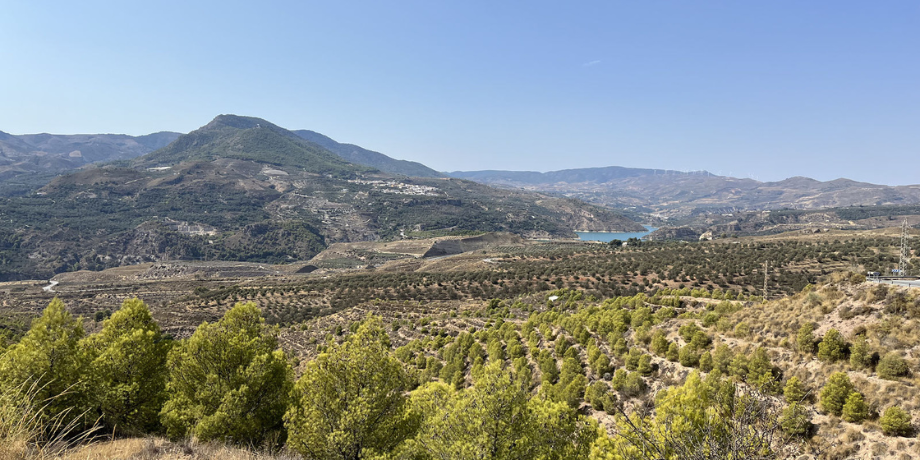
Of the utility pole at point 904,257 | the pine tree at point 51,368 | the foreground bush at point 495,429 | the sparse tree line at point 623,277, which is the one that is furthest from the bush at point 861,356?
the pine tree at point 51,368

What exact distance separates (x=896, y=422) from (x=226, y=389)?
2302 cm

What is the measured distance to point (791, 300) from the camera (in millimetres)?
21891

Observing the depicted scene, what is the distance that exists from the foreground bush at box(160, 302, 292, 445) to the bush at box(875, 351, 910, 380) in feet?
73.1

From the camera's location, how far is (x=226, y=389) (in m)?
16.9

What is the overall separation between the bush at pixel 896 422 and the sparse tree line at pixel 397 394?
0.14 ft

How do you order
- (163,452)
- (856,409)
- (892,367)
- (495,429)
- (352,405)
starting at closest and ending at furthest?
1. (495,429)
2. (163,452)
3. (352,405)
4. (856,409)
5. (892,367)

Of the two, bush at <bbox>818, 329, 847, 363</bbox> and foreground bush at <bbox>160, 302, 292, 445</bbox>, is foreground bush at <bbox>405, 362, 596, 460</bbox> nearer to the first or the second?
foreground bush at <bbox>160, 302, 292, 445</bbox>

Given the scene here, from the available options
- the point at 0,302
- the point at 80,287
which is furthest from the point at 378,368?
the point at 80,287

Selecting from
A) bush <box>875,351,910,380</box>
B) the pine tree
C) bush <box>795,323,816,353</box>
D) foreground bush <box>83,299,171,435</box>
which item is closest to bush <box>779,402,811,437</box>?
bush <box>875,351,910,380</box>

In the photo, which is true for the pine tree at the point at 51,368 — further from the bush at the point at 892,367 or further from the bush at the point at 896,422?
the bush at the point at 892,367

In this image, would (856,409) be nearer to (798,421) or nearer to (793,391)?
(793,391)

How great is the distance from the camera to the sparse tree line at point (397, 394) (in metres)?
12.2

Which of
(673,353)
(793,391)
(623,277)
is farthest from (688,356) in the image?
(623,277)

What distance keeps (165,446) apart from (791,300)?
27.9m
